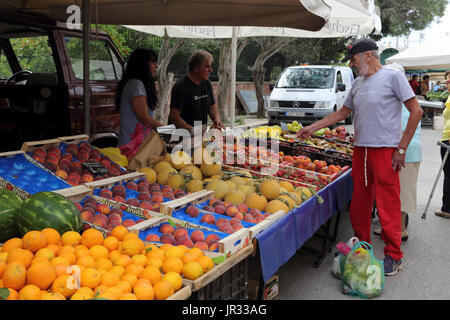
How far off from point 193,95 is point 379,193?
109 inches

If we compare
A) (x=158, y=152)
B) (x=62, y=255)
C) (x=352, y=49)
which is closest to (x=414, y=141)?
(x=352, y=49)

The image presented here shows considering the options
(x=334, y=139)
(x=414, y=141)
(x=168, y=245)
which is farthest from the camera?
(x=334, y=139)

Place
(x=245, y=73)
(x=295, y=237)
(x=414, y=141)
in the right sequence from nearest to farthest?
(x=295, y=237) → (x=414, y=141) → (x=245, y=73)

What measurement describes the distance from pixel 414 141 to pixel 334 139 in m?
2.28

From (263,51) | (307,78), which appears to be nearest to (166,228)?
(307,78)

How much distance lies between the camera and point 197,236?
8.96 ft

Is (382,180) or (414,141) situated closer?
(382,180)

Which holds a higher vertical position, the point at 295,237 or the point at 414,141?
the point at 414,141

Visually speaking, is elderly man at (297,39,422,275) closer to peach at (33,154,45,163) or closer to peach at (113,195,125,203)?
peach at (113,195,125,203)

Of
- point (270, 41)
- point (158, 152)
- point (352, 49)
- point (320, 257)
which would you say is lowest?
point (320, 257)

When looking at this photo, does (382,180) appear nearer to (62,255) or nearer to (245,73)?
(62,255)

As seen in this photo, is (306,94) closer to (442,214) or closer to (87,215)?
(442,214)

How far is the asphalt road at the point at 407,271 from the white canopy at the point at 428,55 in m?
5.71

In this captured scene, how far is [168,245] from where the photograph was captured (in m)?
2.51
